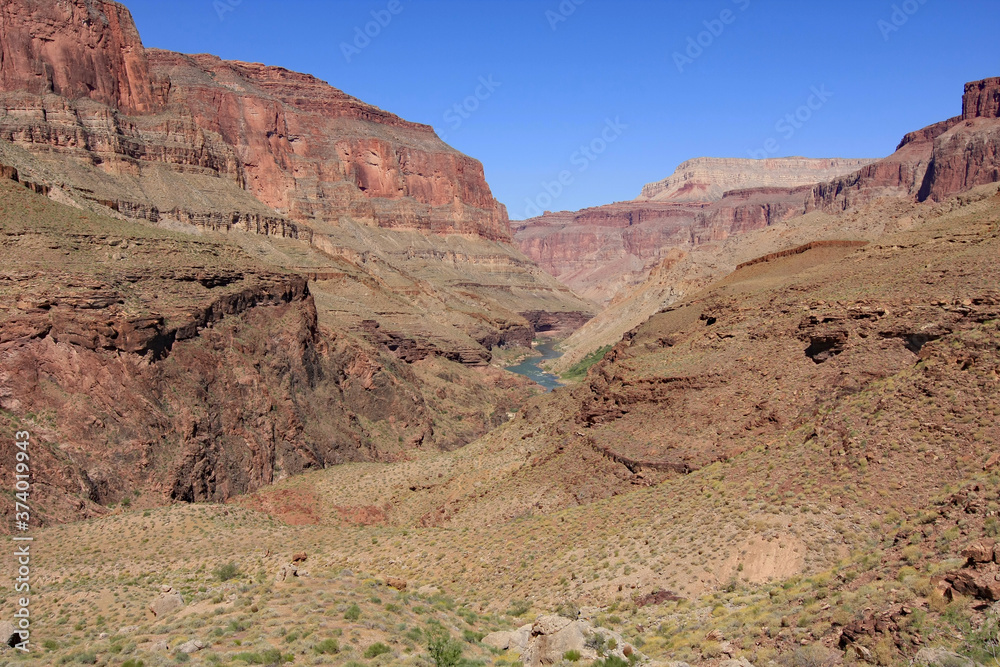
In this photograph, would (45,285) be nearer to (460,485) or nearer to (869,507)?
(460,485)

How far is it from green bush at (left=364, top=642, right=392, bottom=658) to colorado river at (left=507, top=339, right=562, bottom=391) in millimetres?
59485

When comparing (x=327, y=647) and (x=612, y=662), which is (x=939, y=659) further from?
(x=327, y=647)

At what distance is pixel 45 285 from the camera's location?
3488 centimetres

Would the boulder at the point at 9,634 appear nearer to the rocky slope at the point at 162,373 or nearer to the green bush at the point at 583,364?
the rocky slope at the point at 162,373

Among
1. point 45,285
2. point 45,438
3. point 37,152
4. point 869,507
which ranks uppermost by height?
point 37,152

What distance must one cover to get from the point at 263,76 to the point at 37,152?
107633 mm

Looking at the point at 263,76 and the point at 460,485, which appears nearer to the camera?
the point at 460,485

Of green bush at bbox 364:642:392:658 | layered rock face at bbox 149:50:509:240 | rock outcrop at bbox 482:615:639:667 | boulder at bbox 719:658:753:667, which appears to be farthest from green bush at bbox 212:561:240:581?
layered rock face at bbox 149:50:509:240

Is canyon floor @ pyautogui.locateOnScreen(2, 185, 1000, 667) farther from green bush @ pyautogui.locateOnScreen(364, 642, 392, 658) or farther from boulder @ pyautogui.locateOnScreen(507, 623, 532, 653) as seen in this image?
boulder @ pyautogui.locateOnScreen(507, 623, 532, 653)

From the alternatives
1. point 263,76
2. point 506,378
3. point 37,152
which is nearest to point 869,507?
point 506,378

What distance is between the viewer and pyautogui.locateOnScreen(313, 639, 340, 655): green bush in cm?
1358

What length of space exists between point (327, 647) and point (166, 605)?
5.90 metres

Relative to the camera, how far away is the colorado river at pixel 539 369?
3583 inches

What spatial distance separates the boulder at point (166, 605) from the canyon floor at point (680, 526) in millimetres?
241
